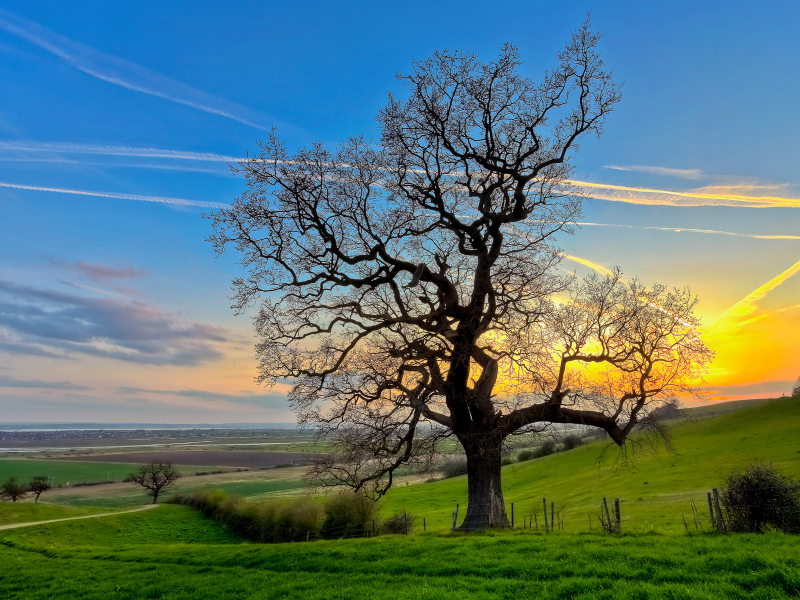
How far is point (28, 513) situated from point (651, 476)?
63.3 meters

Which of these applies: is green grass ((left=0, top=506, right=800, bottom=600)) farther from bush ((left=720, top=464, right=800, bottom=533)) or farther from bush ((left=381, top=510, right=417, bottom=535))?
bush ((left=381, top=510, right=417, bottom=535))

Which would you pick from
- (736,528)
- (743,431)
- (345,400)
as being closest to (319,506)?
(345,400)

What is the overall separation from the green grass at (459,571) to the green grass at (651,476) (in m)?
13.3

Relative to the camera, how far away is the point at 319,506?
34469 mm

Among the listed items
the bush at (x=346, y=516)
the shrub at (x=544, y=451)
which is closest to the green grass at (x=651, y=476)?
the shrub at (x=544, y=451)

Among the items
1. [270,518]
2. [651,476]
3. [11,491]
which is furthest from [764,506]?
[11,491]

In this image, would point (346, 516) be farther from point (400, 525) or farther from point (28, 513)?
point (28, 513)

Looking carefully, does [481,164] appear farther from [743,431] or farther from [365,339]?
[743,431]

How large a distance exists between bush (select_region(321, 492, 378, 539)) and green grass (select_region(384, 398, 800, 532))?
21.8 ft

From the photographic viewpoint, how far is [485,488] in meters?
16.3

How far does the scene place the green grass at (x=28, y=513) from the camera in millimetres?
44656

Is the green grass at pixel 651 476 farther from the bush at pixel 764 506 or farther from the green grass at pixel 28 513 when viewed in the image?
the green grass at pixel 28 513

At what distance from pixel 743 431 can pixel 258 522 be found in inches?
2315

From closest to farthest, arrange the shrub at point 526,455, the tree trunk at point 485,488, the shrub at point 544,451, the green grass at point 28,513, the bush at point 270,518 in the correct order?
1. the tree trunk at point 485,488
2. the bush at point 270,518
3. the green grass at point 28,513
4. the shrub at point 544,451
5. the shrub at point 526,455
